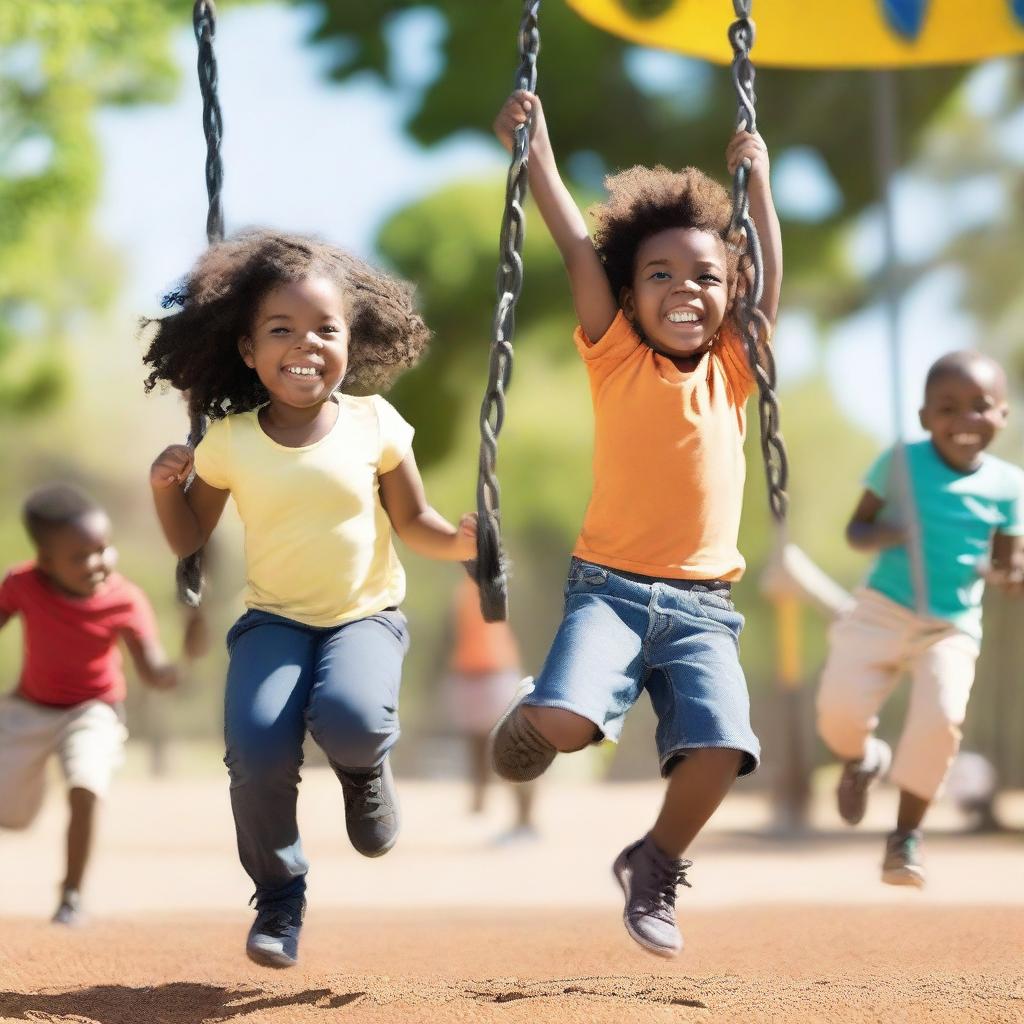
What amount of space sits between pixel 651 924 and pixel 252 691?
1.10m

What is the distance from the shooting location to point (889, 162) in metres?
Result: 6.24

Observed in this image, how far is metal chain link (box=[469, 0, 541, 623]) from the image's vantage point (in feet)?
11.9

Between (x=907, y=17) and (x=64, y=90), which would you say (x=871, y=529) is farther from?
(x=64, y=90)

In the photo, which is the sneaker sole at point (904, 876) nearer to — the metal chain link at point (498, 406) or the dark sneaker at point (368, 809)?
the dark sneaker at point (368, 809)

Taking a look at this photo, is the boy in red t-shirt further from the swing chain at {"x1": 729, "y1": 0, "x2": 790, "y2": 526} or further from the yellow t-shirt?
the swing chain at {"x1": 729, "y1": 0, "x2": 790, "y2": 526}

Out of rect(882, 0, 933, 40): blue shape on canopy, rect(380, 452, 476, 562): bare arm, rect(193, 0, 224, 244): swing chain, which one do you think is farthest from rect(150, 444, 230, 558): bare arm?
rect(882, 0, 933, 40): blue shape on canopy

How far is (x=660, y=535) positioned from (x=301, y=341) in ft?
3.23

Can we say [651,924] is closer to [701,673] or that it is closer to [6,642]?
[701,673]

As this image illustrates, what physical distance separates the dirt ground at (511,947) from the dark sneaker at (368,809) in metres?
0.42

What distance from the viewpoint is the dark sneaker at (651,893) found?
3881 mm

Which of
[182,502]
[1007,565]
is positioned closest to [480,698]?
[1007,565]

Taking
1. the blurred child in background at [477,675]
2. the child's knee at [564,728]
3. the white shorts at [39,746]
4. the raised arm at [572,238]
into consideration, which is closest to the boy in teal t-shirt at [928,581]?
the raised arm at [572,238]

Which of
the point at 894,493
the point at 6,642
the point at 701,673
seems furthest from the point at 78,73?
the point at 701,673

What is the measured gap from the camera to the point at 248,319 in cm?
407
